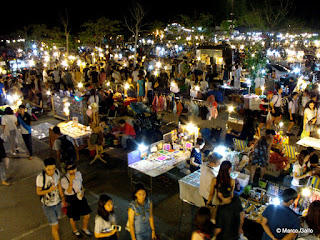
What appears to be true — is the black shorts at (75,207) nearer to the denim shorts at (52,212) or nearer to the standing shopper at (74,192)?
the standing shopper at (74,192)

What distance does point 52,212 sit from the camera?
477 cm

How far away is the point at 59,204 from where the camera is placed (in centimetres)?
483

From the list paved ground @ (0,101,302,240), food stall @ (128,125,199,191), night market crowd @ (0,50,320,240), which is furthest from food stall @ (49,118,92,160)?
food stall @ (128,125,199,191)

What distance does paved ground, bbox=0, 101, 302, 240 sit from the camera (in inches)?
220

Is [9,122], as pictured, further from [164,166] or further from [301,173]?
[301,173]

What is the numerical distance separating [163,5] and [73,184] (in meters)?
38.5

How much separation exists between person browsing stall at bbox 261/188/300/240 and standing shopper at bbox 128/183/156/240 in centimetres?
170

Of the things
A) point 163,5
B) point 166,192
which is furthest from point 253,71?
point 163,5

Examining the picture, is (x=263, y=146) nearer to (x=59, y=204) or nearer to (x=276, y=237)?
(x=276, y=237)

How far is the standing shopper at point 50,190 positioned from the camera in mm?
4617

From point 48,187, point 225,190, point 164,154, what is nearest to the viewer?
point 225,190

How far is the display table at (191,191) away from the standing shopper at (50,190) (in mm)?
2505

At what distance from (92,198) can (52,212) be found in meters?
1.96

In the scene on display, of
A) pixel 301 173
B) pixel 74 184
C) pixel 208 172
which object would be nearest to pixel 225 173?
pixel 208 172
